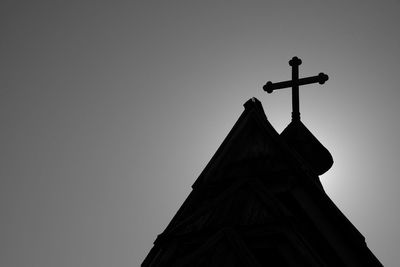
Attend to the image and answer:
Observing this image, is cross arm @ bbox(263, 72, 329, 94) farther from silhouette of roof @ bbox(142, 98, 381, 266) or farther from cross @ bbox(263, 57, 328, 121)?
silhouette of roof @ bbox(142, 98, 381, 266)

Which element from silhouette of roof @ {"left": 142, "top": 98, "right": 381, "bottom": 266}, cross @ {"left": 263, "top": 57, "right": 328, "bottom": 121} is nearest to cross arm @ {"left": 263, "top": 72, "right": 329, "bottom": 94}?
cross @ {"left": 263, "top": 57, "right": 328, "bottom": 121}

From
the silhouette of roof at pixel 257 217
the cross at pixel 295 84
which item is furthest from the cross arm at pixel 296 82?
the silhouette of roof at pixel 257 217

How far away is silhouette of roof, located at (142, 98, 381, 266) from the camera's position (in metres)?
3.18

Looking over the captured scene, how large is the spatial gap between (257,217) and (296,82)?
187 inches

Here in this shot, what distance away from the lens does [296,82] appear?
25.0 feet

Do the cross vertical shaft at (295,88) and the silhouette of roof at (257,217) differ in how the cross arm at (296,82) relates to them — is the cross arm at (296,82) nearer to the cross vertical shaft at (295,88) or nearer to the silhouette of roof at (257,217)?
the cross vertical shaft at (295,88)

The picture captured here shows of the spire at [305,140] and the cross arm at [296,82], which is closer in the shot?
the spire at [305,140]

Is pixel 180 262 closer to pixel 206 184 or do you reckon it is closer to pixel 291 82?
pixel 206 184

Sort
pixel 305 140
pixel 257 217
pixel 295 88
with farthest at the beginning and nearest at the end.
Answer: pixel 295 88 < pixel 305 140 < pixel 257 217

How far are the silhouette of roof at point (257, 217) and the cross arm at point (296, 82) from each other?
317 centimetres

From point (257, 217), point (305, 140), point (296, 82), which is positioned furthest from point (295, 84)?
point (257, 217)

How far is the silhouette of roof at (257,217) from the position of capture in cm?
318

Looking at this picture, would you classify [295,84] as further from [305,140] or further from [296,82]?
[305,140]

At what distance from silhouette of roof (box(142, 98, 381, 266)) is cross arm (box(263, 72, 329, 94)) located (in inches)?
125
